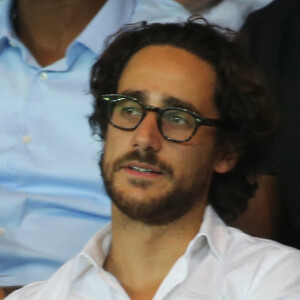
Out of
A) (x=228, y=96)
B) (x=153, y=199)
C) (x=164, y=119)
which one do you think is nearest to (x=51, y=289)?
(x=153, y=199)

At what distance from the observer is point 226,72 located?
5.11 feet

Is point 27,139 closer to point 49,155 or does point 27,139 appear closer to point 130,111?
point 49,155

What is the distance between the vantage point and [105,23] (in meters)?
1.90

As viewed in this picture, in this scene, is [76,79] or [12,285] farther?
[76,79]

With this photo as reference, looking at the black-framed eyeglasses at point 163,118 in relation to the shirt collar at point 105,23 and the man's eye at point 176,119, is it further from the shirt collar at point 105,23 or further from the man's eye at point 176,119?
the shirt collar at point 105,23

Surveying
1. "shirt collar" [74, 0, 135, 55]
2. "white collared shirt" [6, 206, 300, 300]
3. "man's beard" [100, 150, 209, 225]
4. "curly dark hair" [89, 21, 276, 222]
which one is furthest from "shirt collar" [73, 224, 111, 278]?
"shirt collar" [74, 0, 135, 55]

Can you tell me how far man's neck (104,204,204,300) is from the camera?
4.71 feet

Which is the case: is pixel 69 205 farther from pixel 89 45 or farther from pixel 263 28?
pixel 263 28


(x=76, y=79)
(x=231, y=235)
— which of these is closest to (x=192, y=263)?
(x=231, y=235)

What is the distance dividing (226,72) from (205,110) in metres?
0.11

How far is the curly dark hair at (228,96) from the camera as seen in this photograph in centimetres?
154

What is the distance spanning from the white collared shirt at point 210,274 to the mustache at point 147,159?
12 centimetres

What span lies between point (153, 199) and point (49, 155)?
1.62 feet

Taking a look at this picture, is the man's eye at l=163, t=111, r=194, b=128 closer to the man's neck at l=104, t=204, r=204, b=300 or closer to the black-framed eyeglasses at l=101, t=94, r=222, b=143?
the black-framed eyeglasses at l=101, t=94, r=222, b=143
